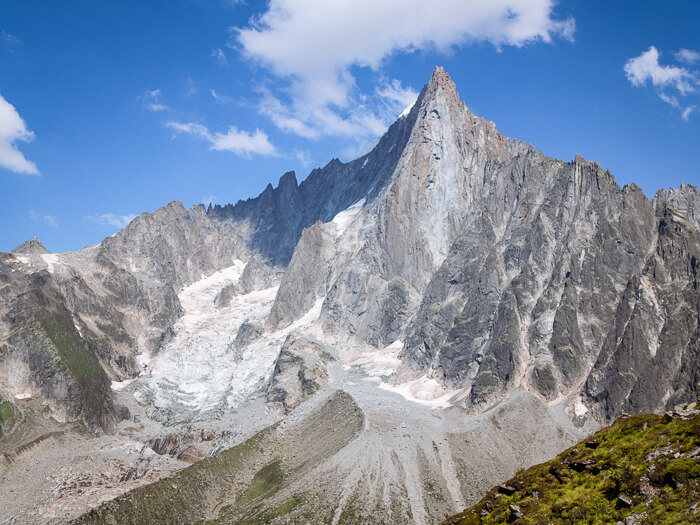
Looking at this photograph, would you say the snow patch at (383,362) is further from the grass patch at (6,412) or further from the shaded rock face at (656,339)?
A: the grass patch at (6,412)

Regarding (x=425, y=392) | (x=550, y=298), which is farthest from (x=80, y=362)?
(x=550, y=298)

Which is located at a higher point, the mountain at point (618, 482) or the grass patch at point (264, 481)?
the mountain at point (618, 482)

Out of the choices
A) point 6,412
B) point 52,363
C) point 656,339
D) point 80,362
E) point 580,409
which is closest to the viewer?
point 580,409

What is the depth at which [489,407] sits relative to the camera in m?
131

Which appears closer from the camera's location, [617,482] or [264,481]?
[617,482]

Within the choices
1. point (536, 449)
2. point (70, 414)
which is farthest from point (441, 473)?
point (70, 414)

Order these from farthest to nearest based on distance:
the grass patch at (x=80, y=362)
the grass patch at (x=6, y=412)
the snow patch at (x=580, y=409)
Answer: the grass patch at (x=80, y=362)
the grass patch at (x=6, y=412)
the snow patch at (x=580, y=409)

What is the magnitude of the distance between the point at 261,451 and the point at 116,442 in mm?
51409

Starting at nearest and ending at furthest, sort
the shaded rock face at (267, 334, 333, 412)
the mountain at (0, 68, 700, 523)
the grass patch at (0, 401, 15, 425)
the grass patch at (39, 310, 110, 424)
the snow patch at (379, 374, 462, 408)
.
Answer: the mountain at (0, 68, 700, 523) → the snow patch at (379, 374, 462, 408) → the grass patch at (0, 401, 15, 425) → the shaded rock face at (267, 334, 333, 412) → the grass patch at (39, 310, 110, 424)

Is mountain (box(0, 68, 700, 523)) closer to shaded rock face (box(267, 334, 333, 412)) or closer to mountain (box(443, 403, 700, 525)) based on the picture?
shaded rock face (box(267, 334, 333, 412))

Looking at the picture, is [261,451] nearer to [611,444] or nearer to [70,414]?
[70,414]

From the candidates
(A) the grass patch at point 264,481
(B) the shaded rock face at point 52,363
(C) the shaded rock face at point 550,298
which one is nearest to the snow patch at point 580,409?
(C) the shaded rock face at point 550,298

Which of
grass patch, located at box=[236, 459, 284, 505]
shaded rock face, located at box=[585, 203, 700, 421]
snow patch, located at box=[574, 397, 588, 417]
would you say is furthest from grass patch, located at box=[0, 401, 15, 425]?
shaded rock face, located at box=[585, 203, 700, 421]

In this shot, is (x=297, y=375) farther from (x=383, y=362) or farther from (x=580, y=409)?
(x=580, y=409)
